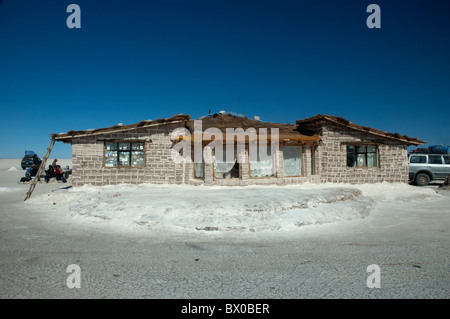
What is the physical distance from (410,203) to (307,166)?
5.58 m

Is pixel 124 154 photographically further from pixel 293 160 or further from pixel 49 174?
pixel 49 174

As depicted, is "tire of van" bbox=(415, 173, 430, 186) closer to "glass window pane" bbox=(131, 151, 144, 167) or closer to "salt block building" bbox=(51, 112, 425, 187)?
"salt block building" bbox=(51, 112, 425, 187)

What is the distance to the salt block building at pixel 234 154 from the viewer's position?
14.0m

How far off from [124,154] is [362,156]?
14.1m

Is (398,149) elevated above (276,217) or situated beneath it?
elevated above

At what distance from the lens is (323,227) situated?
24.3 ft

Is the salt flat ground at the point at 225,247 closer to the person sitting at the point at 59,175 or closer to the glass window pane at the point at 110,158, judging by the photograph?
the glass window pane at the point at 110,158

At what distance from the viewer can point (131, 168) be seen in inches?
562

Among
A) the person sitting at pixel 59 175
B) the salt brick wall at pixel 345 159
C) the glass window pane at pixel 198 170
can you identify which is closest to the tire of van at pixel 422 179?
the salt brick wall at pixel 345 159

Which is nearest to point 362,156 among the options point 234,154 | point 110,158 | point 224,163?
point 234,154

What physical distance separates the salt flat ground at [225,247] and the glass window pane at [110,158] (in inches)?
145
